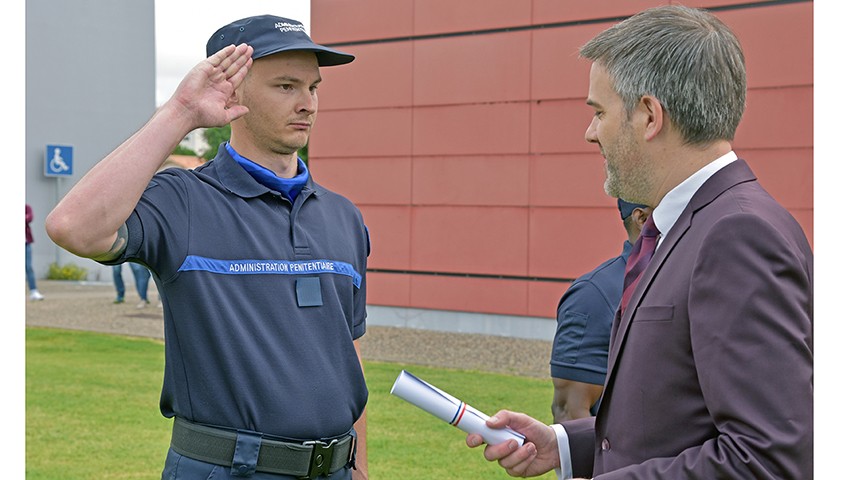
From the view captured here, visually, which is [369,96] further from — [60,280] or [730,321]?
[730,321]

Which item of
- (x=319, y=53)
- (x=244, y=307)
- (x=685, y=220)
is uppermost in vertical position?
(x=319, y=53)

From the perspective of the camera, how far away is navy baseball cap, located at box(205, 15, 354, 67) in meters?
3.16

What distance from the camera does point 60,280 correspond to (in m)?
26.6

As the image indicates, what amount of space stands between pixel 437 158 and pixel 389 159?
0.98m

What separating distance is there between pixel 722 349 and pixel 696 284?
147mm

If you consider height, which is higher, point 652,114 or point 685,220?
point 652,114

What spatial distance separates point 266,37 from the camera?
318 centimetres

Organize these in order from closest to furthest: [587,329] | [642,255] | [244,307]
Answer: [642,255], [244,307], [587,329]

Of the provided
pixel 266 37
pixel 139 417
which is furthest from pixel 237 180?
Result: pixel 139 417

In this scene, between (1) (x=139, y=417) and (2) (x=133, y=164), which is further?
(1) (x=139, y=417)

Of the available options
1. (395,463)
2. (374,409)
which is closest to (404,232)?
(374,409)

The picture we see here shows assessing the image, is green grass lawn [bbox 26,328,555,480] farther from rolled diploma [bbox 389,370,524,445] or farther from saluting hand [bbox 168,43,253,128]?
saluting hand [bbox 168,43,253,128]

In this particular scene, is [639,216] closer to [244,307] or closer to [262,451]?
[244,307]

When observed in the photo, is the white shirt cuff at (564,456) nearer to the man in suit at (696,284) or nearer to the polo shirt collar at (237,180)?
the man in suit at (696,284)
